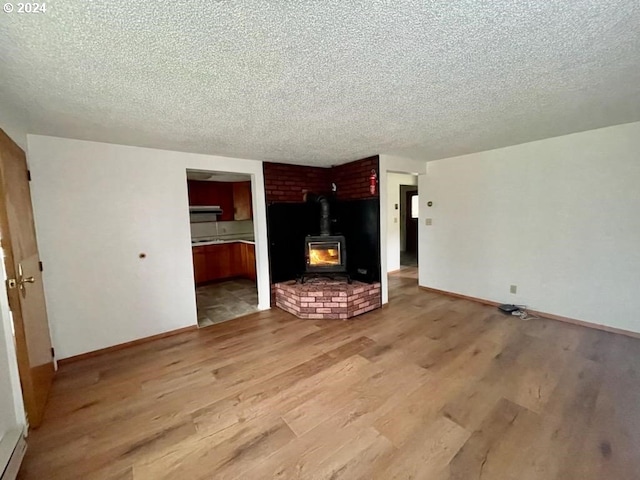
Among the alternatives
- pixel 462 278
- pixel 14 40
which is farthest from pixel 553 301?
pixel 14 40

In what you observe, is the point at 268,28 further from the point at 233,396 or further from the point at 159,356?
the point at 159,356

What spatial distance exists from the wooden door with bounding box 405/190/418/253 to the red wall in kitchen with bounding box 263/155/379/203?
13.0ft

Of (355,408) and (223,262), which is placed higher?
(223,262)

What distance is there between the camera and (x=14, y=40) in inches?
44.7

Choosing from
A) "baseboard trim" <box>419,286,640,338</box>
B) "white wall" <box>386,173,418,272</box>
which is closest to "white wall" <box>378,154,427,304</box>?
"baseboard trim" <box>419,286,640,338</box>

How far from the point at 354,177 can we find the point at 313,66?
266cm

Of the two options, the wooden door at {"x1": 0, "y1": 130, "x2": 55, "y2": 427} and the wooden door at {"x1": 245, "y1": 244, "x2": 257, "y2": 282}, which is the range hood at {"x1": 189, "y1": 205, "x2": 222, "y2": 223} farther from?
the wooden door at {"x1": 0, "y1": 130, "x2": 55, "y2": 427}

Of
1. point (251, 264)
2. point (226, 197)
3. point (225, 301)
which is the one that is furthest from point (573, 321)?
point (226, 197)

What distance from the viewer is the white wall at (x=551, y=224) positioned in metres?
2.71

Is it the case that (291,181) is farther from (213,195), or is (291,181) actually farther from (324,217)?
(213,195)

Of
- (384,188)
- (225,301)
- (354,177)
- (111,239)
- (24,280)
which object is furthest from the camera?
(225,301)

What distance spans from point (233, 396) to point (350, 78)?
2.41 m

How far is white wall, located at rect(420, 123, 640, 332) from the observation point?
271 cm

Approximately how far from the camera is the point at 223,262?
551 centimetres
